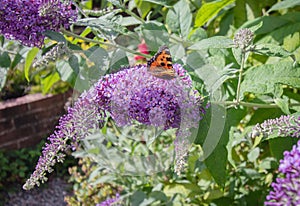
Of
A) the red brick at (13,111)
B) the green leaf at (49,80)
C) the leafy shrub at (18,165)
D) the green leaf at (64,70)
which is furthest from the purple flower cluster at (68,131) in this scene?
the red brick at (13,111)

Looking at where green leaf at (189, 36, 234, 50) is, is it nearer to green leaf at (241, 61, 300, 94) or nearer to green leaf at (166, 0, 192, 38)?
green leaf at (241, 61, 300, 94)

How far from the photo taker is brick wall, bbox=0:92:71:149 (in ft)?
12.1

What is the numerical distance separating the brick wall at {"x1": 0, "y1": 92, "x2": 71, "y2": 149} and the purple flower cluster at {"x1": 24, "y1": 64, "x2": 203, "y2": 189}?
8.45 ft

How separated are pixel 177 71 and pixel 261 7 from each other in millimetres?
1012

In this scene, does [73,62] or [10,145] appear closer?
[73,62]

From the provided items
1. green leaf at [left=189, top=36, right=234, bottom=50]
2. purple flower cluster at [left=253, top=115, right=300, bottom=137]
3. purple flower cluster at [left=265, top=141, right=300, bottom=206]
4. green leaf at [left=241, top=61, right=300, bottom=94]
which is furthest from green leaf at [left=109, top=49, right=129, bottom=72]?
purple flower cluster at [left=265, top=141, right=300, bottom=206]

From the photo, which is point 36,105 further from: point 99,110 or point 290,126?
point 290,126

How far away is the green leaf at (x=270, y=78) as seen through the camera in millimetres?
1259

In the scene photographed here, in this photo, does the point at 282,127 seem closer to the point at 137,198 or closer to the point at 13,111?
the point at 137,198

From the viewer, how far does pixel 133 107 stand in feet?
3.53

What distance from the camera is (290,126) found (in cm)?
85

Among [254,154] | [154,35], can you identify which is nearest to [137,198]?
Result: [254,154]

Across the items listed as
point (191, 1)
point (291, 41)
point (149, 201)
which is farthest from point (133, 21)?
point (149, 201)

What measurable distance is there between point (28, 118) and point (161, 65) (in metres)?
2.92
